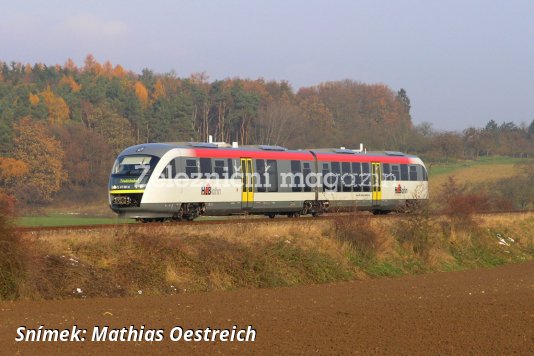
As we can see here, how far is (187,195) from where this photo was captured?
1340 inches

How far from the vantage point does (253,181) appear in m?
37.2

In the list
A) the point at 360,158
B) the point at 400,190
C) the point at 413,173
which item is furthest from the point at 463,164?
the point at 360,158

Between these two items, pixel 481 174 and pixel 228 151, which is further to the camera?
pixel 481 174

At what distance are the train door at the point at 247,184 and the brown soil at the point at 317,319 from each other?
27.8ft

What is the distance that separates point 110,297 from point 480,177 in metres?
77.8

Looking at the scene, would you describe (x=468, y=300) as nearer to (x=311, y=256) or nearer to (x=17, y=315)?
(x=311, y=256)

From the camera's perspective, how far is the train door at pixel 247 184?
36719 millimetres

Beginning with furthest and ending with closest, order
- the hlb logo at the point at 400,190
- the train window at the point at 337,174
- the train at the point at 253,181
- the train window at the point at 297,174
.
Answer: the hlb logo at the point at 400,190 < the train window at the point at 337,174 < the train window at the point at 297,174 < the train at the point at 253,181

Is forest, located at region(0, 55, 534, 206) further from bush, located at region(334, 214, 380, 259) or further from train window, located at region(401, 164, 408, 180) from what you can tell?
bush, located at region(334, 214, 380, 259)

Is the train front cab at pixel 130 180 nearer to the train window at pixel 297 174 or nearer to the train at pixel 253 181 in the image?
the train at pixel 253 181

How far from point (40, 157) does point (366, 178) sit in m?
50.9

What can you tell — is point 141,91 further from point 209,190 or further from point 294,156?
point 209,190

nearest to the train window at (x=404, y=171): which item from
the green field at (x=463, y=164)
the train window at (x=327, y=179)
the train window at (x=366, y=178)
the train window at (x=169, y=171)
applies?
the train window at (x=366, y=178)

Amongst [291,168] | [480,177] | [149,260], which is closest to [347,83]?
[480,177]
